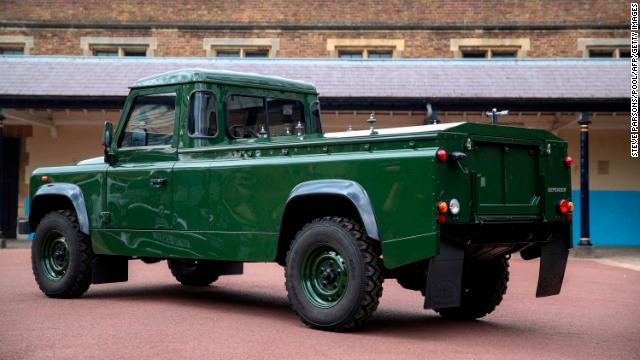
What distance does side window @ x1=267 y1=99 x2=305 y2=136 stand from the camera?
848 centimetres

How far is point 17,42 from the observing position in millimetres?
24609

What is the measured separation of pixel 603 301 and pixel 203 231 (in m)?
4.68

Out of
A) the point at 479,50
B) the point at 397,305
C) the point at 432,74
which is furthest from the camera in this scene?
the point at 479,50

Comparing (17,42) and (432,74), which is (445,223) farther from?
(17,42)

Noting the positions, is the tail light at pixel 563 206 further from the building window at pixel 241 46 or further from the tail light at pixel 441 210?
the building window at pixel 241 46

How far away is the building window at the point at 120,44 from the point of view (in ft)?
80.2

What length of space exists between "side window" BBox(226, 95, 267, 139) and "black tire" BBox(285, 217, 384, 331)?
1.82 m

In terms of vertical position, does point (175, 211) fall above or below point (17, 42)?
below

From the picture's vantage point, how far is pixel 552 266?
687 cm

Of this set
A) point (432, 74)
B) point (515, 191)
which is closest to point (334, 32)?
point (432, 74)

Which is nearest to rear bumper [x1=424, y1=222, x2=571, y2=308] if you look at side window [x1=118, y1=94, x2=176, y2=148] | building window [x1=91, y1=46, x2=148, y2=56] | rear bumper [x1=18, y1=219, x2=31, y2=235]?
side window [x1=118, y1=94, x2=176, y2=148]

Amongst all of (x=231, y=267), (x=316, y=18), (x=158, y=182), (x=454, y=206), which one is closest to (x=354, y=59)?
(x=316, y=18)

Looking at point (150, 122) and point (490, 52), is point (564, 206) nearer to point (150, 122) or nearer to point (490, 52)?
point (150, 122)

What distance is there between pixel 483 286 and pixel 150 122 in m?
3.69
